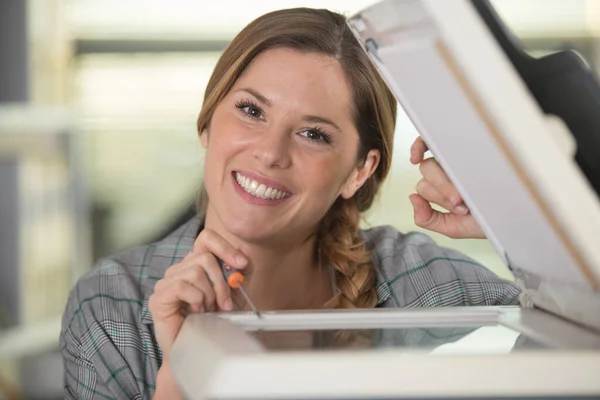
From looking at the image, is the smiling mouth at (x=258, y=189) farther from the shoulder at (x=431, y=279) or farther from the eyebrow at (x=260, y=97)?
the shoulder at (x=431, y=279)

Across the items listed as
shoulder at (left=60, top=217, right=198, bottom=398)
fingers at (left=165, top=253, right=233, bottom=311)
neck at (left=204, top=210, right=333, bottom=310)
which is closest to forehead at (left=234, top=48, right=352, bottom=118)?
neck at (left=204, top=210, right=333, bottom=310)

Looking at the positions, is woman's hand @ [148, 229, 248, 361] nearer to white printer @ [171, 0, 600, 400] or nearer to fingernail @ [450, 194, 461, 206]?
white printer @ [171, 0, 600, 400]

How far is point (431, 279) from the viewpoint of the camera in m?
Answer: 1.74

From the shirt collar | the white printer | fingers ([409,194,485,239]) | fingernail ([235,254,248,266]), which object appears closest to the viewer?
the white printer

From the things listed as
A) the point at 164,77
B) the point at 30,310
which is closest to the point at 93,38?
the point at 164,77

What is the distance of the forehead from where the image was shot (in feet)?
5.08

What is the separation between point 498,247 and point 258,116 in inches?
24.8

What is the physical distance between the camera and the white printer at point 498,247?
641 mm

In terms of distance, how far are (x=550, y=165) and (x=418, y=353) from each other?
0.57 ft

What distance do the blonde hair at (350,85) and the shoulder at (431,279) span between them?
3cm

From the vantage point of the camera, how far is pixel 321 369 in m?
0.64

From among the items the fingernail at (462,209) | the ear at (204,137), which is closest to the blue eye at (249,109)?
the ear at (204,137)

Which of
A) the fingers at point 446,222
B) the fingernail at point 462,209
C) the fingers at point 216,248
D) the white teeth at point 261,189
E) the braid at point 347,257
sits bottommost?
the braid at point 347,257

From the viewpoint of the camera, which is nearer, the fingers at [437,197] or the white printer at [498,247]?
the white printer at [498,247]
